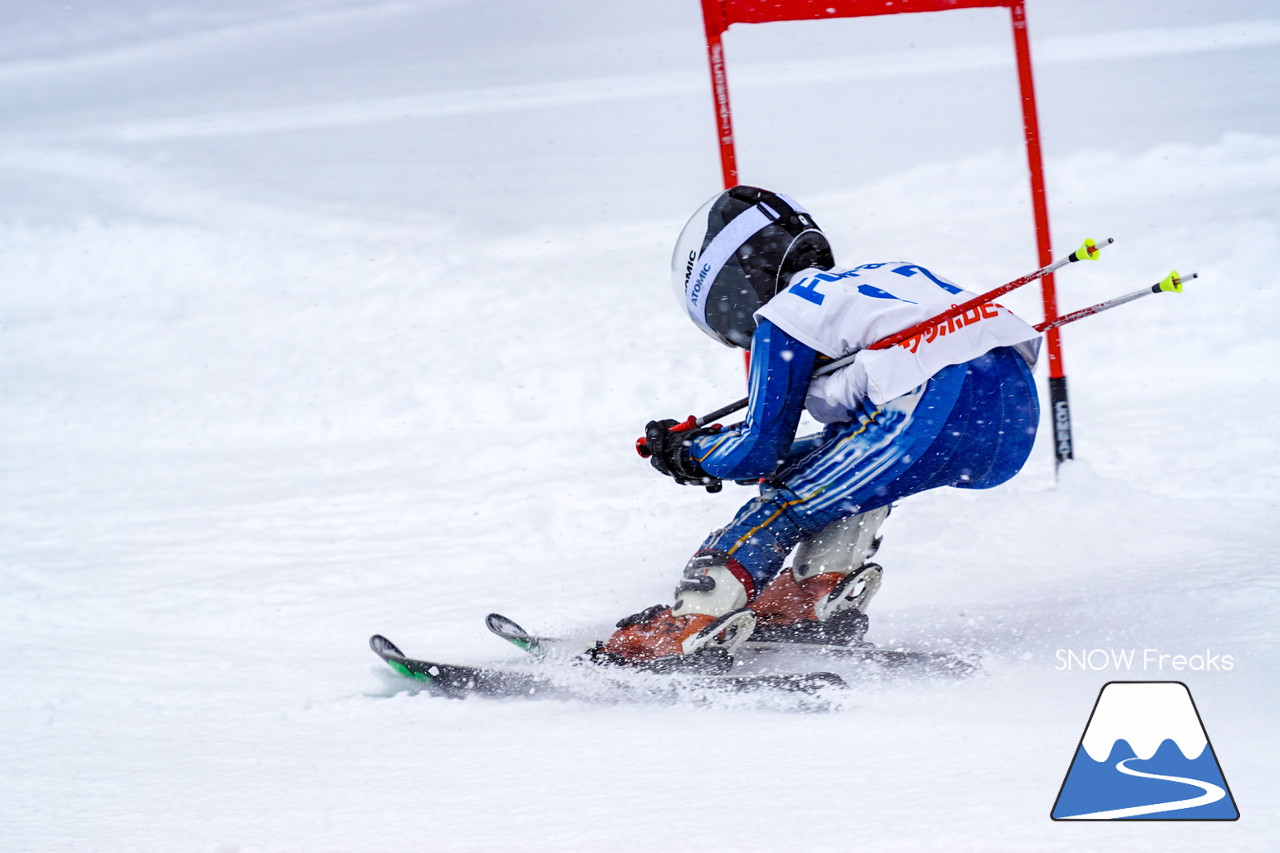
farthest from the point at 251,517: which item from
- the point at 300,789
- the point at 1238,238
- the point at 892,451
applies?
the point at 1238,238

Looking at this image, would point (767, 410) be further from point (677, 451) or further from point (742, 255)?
point (742, 255)

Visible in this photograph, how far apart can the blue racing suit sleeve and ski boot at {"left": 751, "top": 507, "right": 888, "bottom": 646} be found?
35cm

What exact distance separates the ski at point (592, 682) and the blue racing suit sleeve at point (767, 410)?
0.51 metres

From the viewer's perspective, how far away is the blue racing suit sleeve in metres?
2.44

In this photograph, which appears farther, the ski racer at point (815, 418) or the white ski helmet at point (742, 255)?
the white ski helmet at point (742, 255)

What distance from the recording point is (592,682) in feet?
8.64

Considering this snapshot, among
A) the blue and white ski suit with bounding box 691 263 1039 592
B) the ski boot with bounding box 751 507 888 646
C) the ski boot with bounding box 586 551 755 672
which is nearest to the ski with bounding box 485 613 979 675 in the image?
the ski boot with bounding box 751 507 888 646

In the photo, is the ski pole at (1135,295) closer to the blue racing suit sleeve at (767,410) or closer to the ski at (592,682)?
the blue racing suit sleeve at (767,410)

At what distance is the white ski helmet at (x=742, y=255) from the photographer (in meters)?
2.61

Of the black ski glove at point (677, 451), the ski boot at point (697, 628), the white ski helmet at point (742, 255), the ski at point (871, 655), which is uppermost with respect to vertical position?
the white ski helmet at point (742, 255)

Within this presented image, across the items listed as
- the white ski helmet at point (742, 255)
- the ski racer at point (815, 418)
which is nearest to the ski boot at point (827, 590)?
the ski racer at point (815, 418)

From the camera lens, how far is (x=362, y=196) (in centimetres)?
1126

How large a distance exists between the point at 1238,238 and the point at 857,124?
176 inches

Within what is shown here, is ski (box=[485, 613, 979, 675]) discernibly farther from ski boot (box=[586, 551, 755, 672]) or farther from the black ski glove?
the black ski glove
